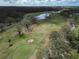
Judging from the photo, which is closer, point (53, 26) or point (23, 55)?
point (23, 55)

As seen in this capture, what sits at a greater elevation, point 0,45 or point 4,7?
point 4,7

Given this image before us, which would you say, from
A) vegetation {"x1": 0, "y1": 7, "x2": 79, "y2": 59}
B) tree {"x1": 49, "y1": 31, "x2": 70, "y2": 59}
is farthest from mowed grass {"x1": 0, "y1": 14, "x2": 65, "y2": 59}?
tree {"x1": 49, "y1": 31, "x2": 70, "y2": 59}

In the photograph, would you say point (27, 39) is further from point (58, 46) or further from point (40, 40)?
point (58, 46)

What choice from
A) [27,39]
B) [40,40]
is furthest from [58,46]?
[27,39]

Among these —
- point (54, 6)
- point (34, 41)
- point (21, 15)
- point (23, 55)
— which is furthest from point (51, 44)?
point (21, 15)

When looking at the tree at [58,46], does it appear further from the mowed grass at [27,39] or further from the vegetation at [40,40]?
the mowed grass at [27,39]

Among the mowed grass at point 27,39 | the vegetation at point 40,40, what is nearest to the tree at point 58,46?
the vegetation at point 40,40

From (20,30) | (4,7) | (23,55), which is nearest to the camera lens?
(23,55)

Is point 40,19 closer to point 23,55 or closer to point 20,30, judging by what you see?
point 20,30

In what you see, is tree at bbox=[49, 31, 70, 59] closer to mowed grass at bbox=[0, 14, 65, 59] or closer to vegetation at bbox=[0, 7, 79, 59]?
vegetation at bbox=[0, 7, 79, 59]
